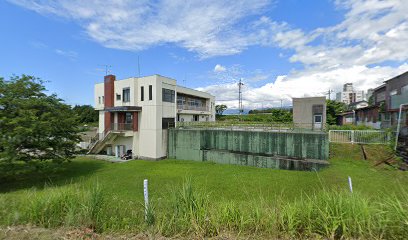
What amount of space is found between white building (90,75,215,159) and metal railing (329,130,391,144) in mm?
15193

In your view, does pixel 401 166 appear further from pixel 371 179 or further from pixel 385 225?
pixel 385 225

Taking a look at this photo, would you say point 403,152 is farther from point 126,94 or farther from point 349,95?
point 349,95

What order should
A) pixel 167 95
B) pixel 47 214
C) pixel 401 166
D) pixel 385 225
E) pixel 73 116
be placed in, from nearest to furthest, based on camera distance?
pixel 385 225 < pixel 47 214 < pixel 401 166 < pixel 73 116 < pixel 167 95

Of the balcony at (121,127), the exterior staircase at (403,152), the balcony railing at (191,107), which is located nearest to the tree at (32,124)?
the balcony at (121,127)

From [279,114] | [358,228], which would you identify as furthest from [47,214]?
[279,114]

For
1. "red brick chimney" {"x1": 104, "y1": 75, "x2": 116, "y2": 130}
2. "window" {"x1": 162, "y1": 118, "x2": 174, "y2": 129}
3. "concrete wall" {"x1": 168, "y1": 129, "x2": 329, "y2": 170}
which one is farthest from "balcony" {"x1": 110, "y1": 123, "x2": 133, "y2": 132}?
"concrete wall" {"x1": 168, "y1": 129, "x2": 329, "y2": 170}

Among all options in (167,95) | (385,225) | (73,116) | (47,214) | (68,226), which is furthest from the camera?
(167,95)

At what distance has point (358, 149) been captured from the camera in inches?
532

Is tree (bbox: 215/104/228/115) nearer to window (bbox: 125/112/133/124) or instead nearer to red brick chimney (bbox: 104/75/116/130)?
red brick chimney (bbox: 104/75/116/130)

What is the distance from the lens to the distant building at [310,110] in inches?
909

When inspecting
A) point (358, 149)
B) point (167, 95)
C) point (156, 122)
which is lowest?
point (358, 149)

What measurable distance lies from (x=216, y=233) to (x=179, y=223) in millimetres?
694

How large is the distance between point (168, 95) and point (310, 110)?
1689cm

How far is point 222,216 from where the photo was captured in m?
3.58
